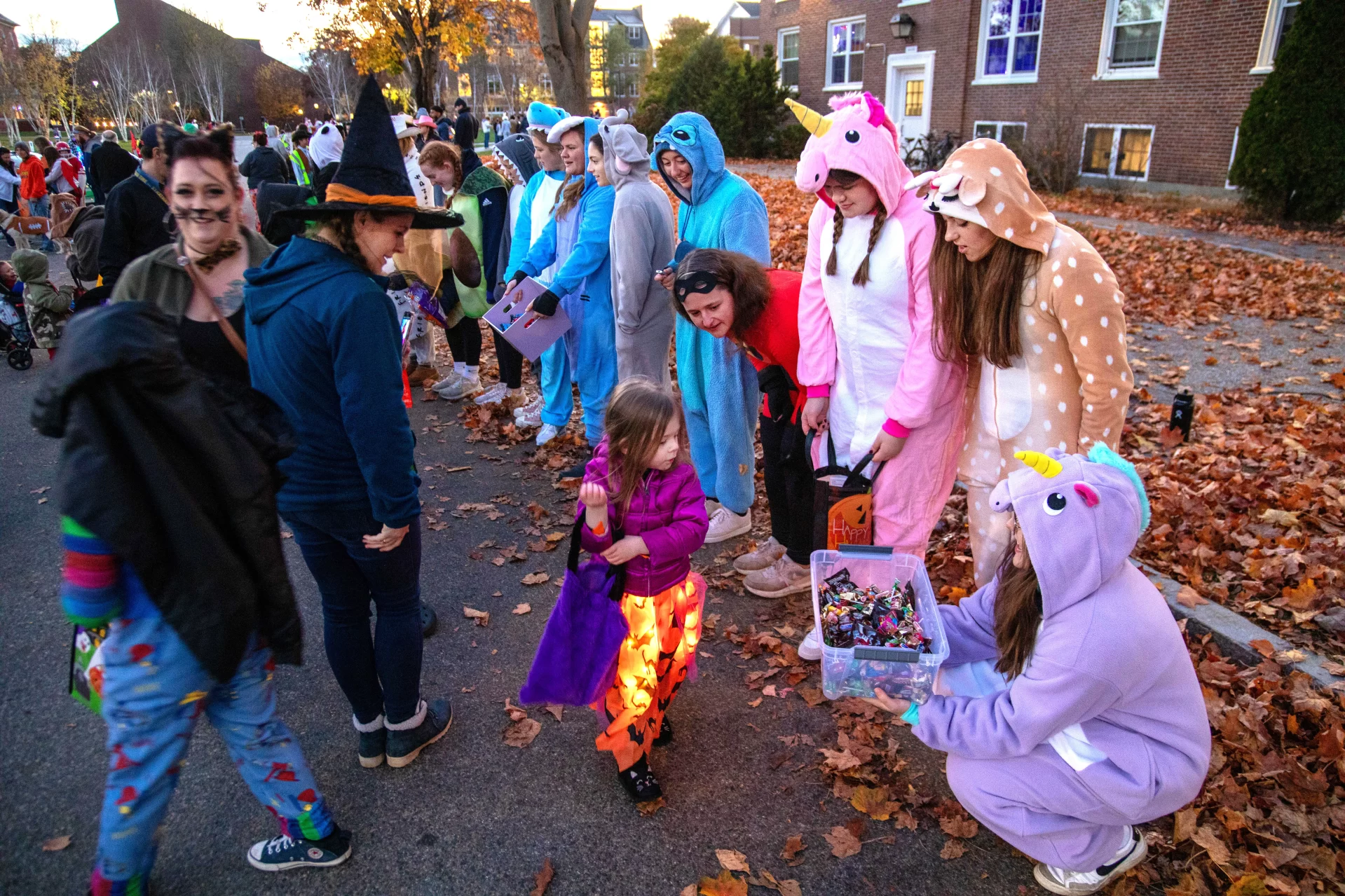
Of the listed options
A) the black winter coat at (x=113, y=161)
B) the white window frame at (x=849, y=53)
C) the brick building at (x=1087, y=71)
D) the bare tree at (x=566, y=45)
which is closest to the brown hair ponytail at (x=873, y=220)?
the black winter coat at (x=113, y=161)

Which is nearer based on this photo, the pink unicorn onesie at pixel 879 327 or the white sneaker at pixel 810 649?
the pink unicorn onesie at pixel 879 327

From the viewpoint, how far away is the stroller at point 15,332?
8289 mm

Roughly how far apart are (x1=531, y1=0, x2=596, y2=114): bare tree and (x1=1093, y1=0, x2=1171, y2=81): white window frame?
1287 centimetres

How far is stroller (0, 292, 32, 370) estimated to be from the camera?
829 centimetres

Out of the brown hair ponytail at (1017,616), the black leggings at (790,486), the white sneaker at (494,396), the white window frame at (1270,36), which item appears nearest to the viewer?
the brown hair ponytail at (1017,616)

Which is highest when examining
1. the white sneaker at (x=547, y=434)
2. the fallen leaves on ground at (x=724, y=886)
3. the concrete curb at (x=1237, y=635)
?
the white sneaker at (x=547, y=434)

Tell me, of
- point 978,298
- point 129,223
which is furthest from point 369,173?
point 129,223

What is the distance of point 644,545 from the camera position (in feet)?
8.83

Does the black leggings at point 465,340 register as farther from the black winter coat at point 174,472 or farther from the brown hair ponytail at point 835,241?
the black winter coat at point 174,472

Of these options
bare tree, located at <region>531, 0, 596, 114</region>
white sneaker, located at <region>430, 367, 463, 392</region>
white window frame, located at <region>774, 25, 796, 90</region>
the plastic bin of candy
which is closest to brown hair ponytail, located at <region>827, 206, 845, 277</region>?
the plastic bin of candy

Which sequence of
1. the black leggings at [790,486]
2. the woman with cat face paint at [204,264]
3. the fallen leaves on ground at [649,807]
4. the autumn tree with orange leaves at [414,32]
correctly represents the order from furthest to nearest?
the autumn tree with orange leaves at [414,32] < the black leggings at [790,486] < the fallen leaves on ground at [649,807] < the woman with cat face paint at [204,264]

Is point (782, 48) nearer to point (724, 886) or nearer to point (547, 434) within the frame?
point (547, 434)

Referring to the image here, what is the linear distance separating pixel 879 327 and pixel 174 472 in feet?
8.15

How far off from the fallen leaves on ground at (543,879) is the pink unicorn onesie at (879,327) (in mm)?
1806
